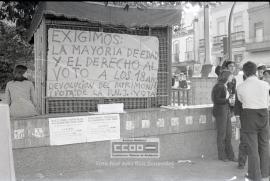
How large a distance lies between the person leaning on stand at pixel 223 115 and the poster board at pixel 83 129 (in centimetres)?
166

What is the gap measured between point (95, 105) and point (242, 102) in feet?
7.77

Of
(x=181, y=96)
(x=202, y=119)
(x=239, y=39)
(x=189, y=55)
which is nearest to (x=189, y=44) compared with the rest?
Result: (x=189, y=55)

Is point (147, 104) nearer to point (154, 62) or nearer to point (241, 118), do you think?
point (154, 62)

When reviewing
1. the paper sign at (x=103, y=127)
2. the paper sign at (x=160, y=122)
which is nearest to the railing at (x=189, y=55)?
the paper sign at (x=160, y=122)

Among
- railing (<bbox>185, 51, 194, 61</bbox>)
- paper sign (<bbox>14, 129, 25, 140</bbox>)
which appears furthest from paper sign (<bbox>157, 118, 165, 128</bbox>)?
railing (<bbox>185, 51, 194, 61</bbox>)

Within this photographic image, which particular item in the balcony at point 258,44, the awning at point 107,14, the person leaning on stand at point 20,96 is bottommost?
the person leaning on stand at point 20,96

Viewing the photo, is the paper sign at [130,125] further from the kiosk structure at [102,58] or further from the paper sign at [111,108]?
the kiosk structure at [102,58]

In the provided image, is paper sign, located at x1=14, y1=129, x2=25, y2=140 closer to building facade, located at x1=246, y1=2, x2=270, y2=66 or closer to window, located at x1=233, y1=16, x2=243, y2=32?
building facade, located at x1=246, y1=2, x2=270, y2=66

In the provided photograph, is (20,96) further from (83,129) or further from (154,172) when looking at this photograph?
(154,172)

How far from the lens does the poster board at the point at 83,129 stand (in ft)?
18.6

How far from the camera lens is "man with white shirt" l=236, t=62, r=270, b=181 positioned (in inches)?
203

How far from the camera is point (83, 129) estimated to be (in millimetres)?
5832

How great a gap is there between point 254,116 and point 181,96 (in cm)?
534

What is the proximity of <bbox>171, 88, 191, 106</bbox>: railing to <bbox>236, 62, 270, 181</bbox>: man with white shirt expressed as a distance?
478 centimetres
